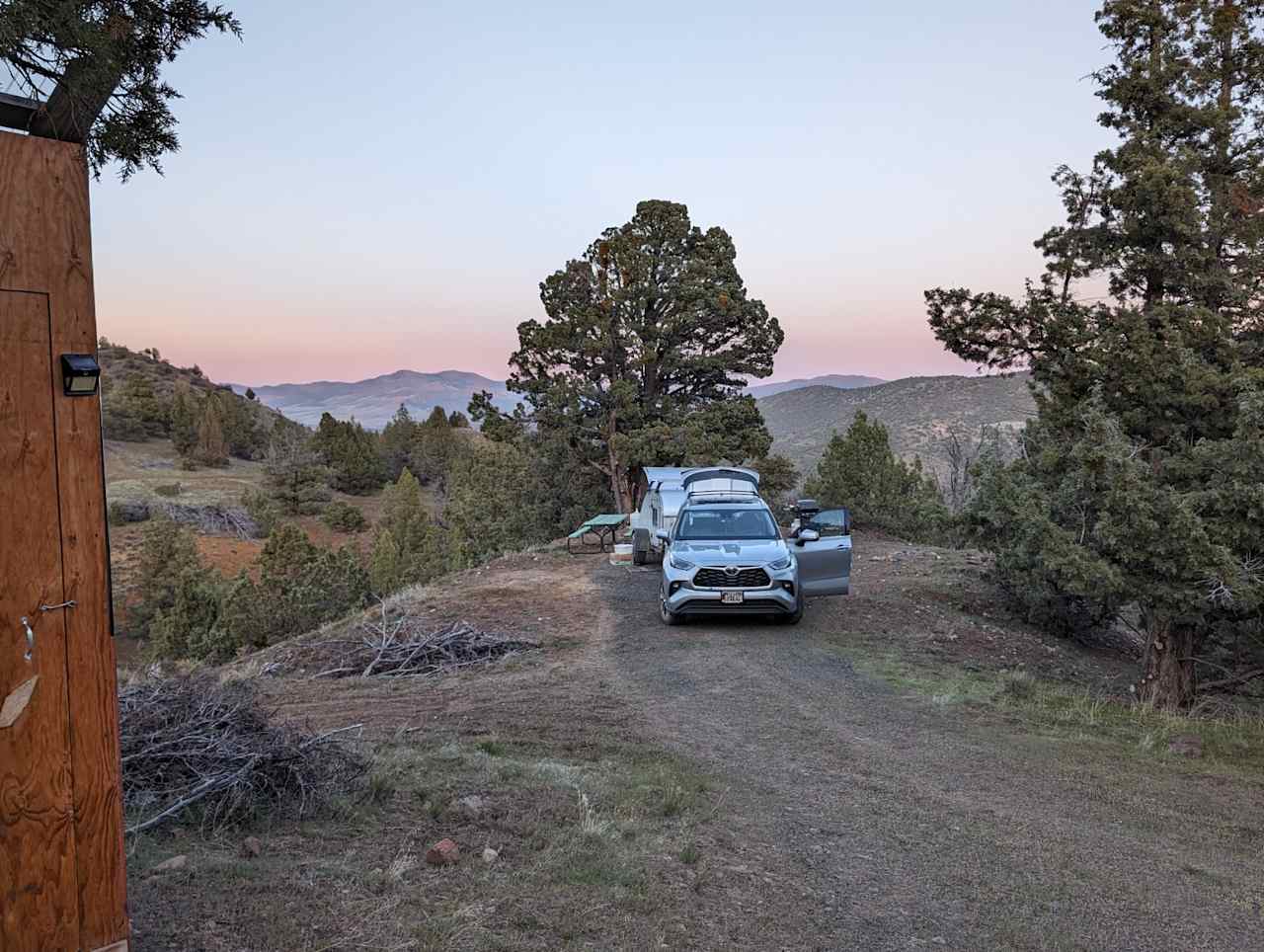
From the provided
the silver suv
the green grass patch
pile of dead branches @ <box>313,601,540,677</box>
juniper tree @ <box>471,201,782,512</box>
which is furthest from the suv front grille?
juniper tree @ <box>471,201,782,512</box>

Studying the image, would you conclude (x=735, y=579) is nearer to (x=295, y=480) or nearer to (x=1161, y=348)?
(x=1161, y=348)

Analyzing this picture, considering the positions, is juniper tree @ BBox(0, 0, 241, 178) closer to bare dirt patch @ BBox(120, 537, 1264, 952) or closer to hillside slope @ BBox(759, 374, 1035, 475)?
bare dirt patch @ BBox(120, 537, 1264, 952)

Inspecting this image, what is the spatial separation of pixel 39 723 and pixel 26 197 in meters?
1.64

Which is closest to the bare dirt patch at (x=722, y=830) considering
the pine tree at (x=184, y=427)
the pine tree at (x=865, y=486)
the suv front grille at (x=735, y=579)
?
the suv front grille at (x=735, y=579)

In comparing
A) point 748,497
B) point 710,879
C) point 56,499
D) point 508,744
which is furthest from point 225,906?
point 748,497

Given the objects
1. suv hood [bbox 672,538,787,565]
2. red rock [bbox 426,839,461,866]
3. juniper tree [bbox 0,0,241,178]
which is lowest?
red rock [bbox 426,839,461,866]

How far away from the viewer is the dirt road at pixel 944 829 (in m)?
4.18

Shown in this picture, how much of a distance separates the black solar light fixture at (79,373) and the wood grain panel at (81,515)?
3cm

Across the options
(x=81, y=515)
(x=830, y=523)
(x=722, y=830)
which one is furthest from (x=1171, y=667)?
(x=81, y=515)

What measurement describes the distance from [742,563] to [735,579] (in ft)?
0.81

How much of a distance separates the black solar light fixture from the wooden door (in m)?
0.05

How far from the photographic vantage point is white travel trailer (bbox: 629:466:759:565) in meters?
17.1

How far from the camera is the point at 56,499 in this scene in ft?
9.04

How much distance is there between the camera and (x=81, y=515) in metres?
2.80
